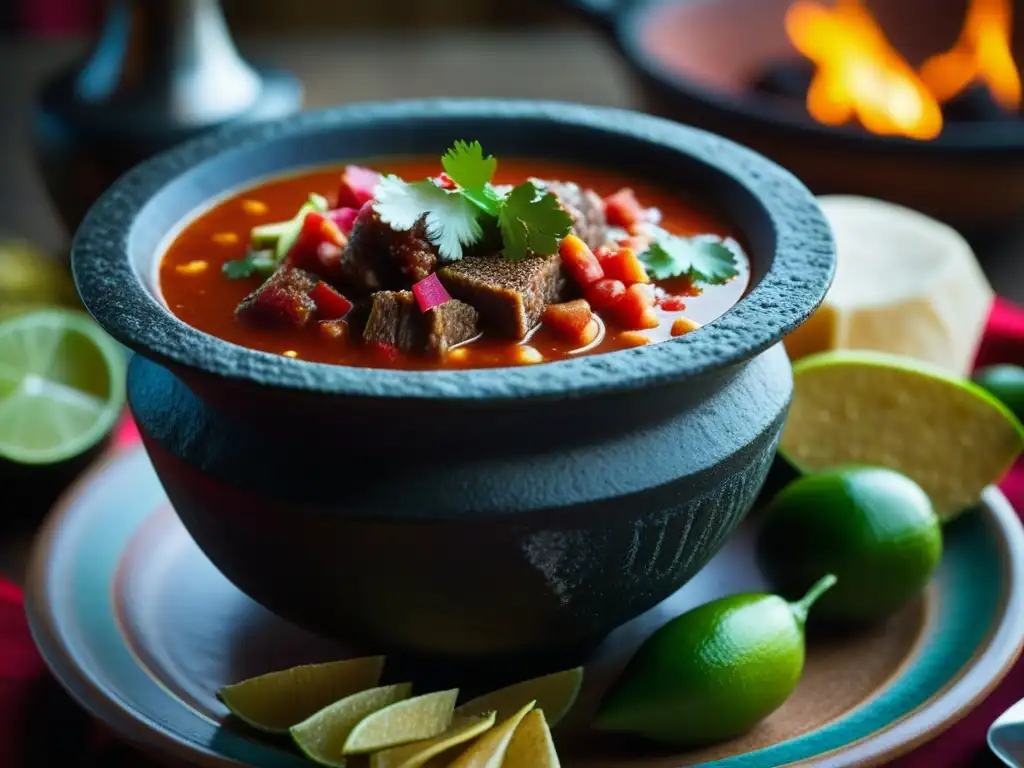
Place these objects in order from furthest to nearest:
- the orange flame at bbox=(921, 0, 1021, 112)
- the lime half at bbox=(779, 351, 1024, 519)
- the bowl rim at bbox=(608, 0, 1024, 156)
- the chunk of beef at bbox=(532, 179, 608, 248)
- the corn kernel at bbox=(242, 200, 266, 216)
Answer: the orange flame at bbox=(921, 0, 1021, 112) → the bowl rim at bbox=(608, 0, 1024, 156) → the lime half at bbox=(779, 351, 1024, 519) → the corn kernel at bbox=(242, 200, 266, 216) → the chunk of beef at bbox=(532, 179, 608, 248)

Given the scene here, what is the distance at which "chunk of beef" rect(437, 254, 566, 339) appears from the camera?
1.81 meters

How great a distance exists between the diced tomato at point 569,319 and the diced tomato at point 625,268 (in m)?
0.11

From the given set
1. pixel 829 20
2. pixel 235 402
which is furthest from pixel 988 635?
pixel 829 20

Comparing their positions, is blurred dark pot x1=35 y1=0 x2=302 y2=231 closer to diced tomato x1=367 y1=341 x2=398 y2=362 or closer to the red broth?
the red broth

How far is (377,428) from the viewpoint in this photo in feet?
5.58

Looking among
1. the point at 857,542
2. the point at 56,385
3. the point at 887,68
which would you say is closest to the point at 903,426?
the point at 857,542

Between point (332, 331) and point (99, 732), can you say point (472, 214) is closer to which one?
point (332, 331)

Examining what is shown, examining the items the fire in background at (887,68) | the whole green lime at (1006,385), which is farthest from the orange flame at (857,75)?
the whole green lime at (1006,385)

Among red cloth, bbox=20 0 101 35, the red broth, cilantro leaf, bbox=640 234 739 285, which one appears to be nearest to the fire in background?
the red broth

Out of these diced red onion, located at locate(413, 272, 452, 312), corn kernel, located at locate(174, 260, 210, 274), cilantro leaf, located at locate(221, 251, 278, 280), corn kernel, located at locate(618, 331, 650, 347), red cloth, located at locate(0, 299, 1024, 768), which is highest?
diced red onion, located at locate(413, 272, 452, 312)

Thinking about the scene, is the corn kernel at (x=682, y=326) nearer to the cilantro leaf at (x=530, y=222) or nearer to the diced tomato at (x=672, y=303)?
the diced tomato at (x=672, y=303)

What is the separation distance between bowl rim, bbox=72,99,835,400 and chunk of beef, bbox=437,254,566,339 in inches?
7.1

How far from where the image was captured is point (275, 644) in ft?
7.36

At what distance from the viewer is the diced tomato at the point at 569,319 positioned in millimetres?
1856
